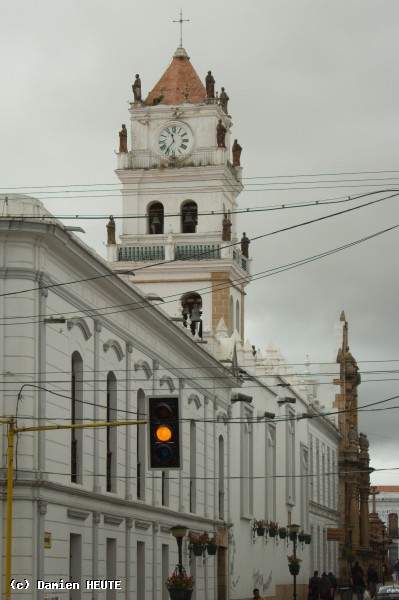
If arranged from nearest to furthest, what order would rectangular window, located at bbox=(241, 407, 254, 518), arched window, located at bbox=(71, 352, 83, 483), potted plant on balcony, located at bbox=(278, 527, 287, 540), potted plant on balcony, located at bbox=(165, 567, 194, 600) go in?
arched window, located at bbox=(71, 352, 83, 483)
potted plant on balcony, located at bbox=(165, 567, 194, 600)
rectangular window, located at bbox=(241, 407, 254, 518)
potted plant on balcony, located at bbox=(278, 527, 287, 540)

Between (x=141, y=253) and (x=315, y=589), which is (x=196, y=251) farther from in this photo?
(x=315, y=589)

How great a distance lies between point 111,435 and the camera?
42688 millimetres

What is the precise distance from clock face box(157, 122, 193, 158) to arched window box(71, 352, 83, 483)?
1635 inches

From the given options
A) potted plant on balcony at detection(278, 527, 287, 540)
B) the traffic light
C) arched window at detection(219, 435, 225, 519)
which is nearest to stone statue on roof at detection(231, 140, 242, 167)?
potted plant on balcony at detection(278, 527, 287, 540)

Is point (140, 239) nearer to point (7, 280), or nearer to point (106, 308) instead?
point (106, 308)

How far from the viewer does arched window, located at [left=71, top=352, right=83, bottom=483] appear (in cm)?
3866

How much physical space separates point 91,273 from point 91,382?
271 cm

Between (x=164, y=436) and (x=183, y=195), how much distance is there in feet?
171

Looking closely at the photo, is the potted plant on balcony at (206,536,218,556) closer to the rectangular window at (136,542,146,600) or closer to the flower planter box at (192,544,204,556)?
the flower planter box at (192,544,204,556)

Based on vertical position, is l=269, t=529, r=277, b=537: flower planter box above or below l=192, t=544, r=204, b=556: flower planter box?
above

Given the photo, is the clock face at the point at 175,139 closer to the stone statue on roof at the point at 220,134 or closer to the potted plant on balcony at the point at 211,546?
the stone statue on roof at the point at 220,134

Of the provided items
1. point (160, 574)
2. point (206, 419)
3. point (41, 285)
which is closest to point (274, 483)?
point (206, 419)

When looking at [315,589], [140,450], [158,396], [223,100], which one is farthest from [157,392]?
[223,100]

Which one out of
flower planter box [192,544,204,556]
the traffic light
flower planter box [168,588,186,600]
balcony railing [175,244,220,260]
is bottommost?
flower planter box [168,588,186,600]
